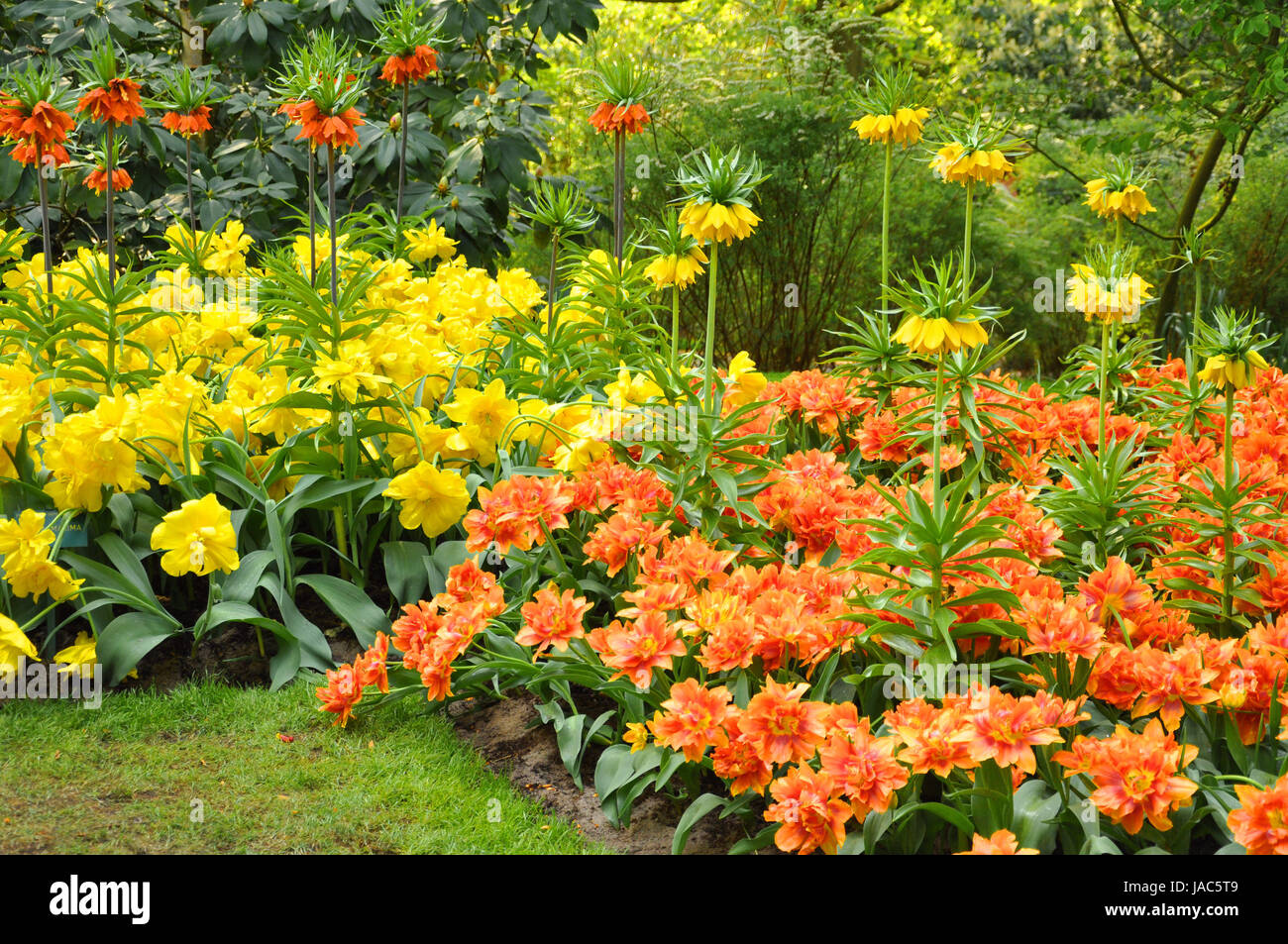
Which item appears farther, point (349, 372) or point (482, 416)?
point (482, 416)

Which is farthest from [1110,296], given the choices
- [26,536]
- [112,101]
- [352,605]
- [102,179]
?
[102,179]

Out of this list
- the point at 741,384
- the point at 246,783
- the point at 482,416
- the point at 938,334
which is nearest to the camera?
the point at 938,334

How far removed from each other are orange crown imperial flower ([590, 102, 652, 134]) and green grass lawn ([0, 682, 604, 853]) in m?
1.91

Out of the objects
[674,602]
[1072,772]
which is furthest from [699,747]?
[1072,772]

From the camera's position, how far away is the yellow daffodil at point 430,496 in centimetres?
280

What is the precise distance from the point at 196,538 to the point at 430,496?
0.58 metres

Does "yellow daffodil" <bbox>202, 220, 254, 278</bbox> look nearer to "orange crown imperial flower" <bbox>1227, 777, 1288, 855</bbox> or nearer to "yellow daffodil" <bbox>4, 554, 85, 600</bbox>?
"yellow daffodil" <bbox>4, 554, 85, 600</bbox>

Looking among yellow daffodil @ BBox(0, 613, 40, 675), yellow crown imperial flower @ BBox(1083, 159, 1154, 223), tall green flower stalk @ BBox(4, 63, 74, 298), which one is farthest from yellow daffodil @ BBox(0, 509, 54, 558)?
yellow crown imperial flower @ BBox(1083, 159, 1154, 223)

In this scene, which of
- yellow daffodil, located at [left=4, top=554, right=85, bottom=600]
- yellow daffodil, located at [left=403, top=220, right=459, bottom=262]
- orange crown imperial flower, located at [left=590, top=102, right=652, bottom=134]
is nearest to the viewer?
yellow daffodil, located at [left=4, top=554, right=85, bottom=600]

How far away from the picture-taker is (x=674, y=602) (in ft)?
7.11

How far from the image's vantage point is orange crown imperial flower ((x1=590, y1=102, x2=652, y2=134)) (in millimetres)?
3498

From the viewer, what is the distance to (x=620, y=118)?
3490 millimetres

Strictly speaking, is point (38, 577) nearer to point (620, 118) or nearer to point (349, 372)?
point (349, 372)

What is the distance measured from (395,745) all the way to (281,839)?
1.32 feet
